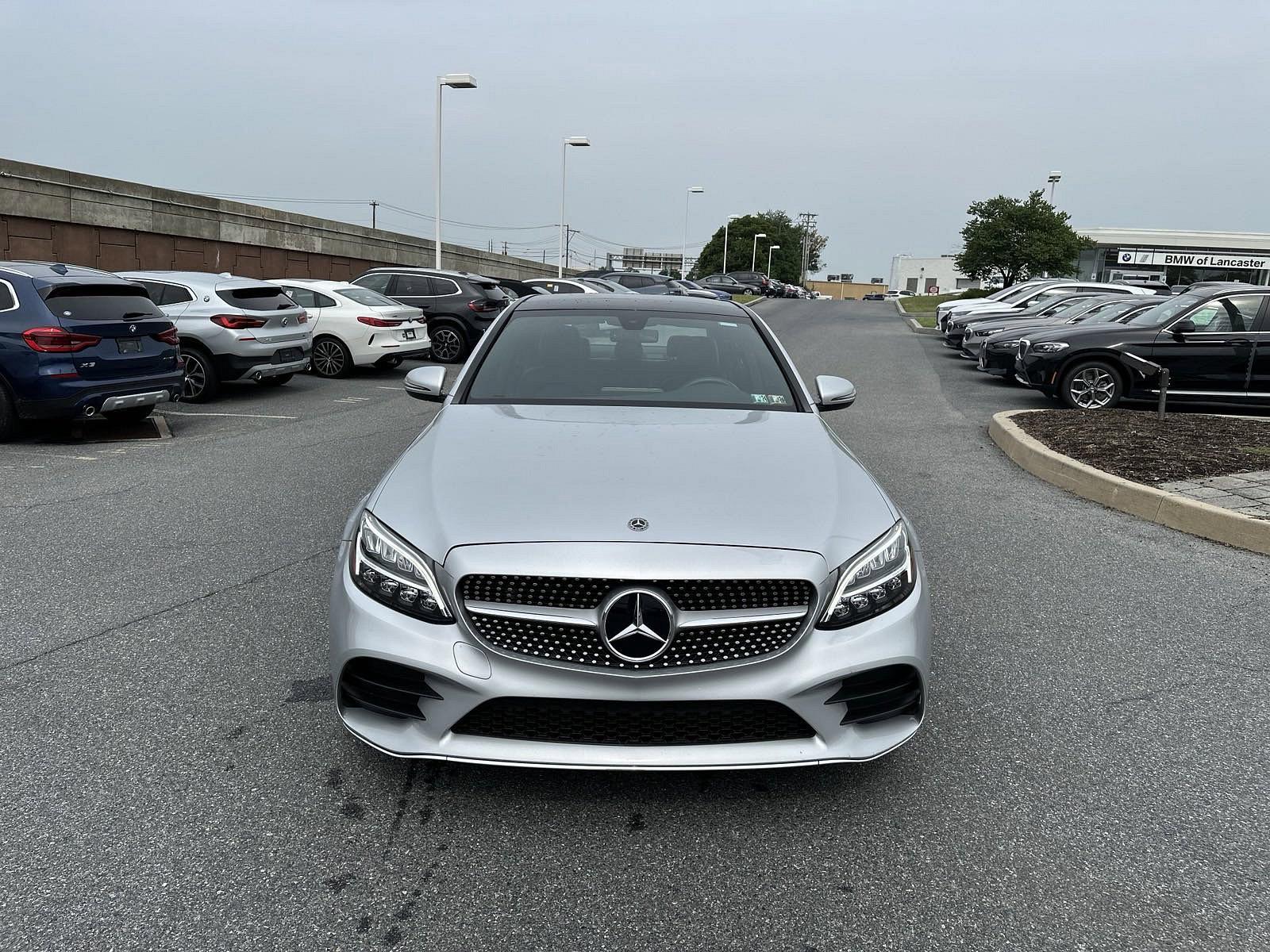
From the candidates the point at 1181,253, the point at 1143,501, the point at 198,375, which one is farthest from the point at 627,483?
the point at 1181,253

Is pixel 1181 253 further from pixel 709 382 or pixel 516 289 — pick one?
pixel 709 382

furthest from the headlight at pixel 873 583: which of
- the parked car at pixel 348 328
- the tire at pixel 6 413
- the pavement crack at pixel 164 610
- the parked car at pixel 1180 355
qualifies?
the parked car at pixel 348 328

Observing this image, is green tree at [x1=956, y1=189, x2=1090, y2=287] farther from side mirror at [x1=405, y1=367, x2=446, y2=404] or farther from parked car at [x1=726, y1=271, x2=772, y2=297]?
side mirror at [x1=405, y1=367, x2=446, y2=404]

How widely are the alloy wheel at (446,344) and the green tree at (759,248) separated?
98756mm

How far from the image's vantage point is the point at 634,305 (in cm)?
516

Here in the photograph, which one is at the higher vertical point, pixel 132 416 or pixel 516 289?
pixel 516 289

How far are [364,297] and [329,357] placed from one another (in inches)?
43.9

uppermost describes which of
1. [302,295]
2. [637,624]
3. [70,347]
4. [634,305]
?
[634,305]

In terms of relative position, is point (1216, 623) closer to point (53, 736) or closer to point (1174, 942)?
point (1174, 942)

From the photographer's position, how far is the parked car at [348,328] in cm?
1504

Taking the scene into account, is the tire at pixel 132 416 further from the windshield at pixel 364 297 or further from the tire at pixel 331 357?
the windshield at pixel 364 297

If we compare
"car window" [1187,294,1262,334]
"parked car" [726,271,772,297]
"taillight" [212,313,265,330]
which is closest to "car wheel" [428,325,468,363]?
"taillight" [212,313,265,330]

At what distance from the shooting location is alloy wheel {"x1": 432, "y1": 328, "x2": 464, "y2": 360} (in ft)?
58.1

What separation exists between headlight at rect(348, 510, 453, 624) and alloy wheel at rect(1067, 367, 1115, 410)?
36.6 feet
